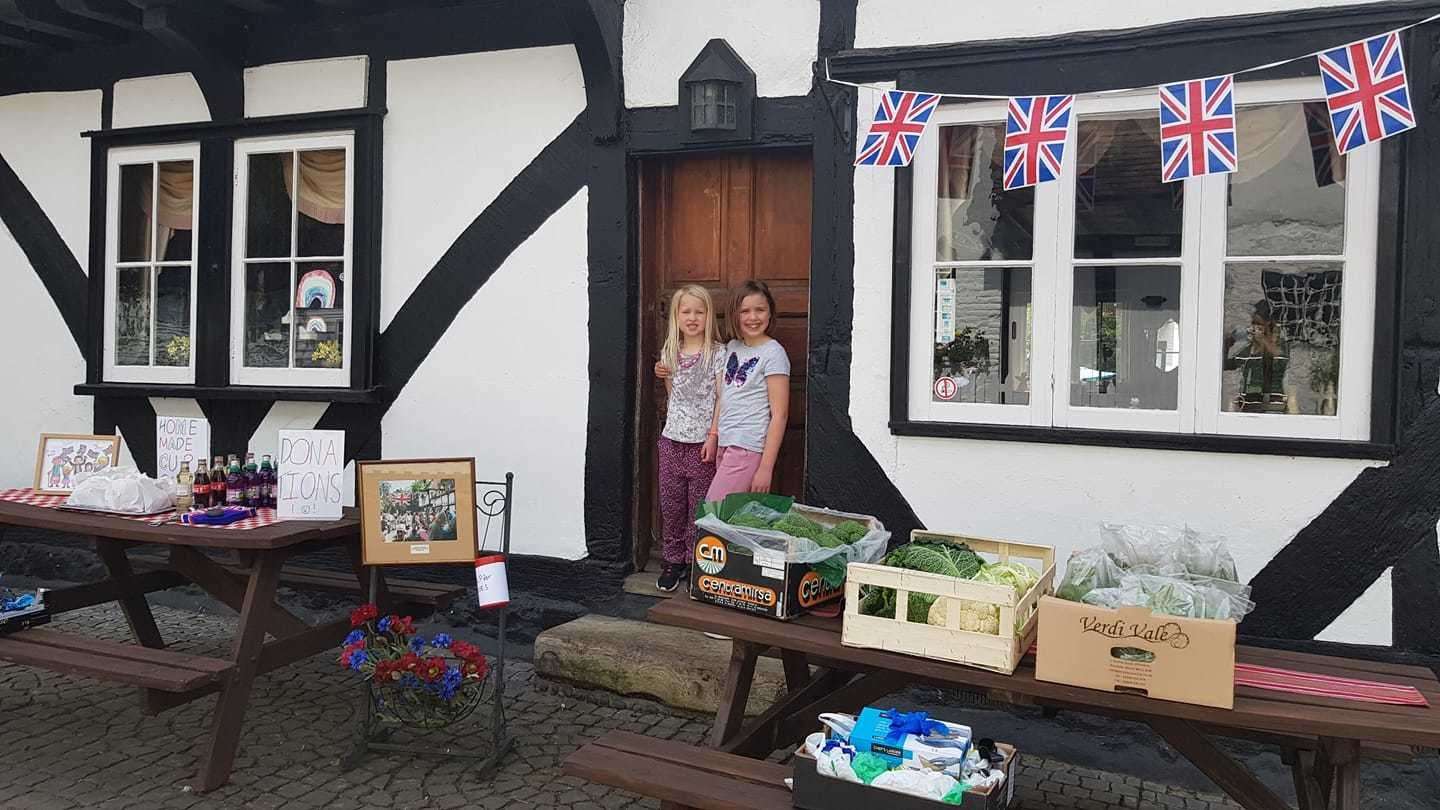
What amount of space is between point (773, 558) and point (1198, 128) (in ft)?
6.76

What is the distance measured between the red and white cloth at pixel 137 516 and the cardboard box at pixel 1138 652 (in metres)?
2.96

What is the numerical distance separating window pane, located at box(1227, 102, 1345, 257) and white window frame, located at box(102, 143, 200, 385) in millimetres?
5253

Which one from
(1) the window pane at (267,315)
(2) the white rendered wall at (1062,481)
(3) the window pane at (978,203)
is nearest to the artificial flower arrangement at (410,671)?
(2) the white rendered wall at (1062,481)

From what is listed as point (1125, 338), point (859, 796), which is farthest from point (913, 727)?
point (1125, 338)

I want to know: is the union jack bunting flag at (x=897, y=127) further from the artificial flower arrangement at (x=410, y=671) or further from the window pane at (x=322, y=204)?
the window pane at (x=322, y=204)

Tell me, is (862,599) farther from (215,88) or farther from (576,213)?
(215,88)

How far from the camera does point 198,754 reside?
404cm

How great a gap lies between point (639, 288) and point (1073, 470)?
7.08ft

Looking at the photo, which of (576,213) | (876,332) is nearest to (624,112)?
(576,213)

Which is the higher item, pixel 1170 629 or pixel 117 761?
pixel 1170 629

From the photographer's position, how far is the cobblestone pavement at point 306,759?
368 centimetres

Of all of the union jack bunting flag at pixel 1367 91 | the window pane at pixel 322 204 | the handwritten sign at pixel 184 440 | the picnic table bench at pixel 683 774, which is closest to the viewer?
the picnic table bench at pixel 683 774

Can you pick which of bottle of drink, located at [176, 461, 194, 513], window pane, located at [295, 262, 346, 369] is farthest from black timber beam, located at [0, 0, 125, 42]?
bottle of drink, located at [176, 461, 194, 513]

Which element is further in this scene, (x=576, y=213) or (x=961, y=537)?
(x=576, y=213)
